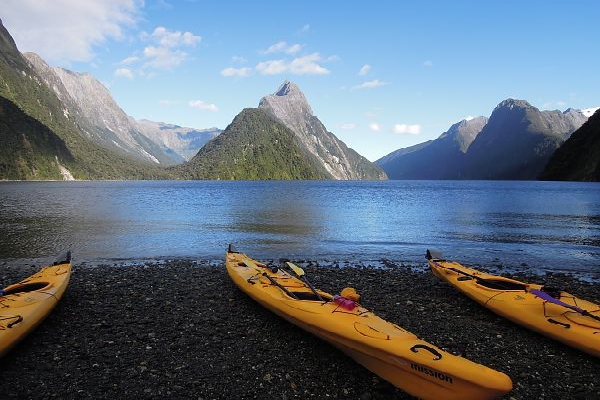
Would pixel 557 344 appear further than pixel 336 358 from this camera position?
Yes

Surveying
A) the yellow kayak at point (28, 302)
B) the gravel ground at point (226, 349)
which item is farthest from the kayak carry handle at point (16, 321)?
the gravel ground at point (226, 349)

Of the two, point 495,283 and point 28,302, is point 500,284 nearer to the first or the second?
point 495,283

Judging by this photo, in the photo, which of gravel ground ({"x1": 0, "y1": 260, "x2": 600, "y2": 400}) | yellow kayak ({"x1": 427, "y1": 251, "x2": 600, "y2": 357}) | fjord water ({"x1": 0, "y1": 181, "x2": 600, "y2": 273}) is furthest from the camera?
fjord water ({"x1": 0, "y1": 181, "x2": 600, "y2": 273})

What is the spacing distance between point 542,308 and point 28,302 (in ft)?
39.5

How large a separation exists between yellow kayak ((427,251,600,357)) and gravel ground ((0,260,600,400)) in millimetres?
321

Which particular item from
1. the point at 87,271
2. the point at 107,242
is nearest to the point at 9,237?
the point at 107,242

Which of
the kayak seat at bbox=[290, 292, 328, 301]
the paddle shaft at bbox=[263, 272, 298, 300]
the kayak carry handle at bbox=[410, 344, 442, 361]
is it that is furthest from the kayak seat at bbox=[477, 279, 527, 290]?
the kayak carry handle at bbox=[410, 344, 442, 361]

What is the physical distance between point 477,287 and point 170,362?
27.4 feet

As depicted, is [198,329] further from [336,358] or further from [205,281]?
[205,281]

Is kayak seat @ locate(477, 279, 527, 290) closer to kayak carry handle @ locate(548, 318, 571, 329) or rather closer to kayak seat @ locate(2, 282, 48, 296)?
kayak carry handle @ locate(548, 318, 571, 329)

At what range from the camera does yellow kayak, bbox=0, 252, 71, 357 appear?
26.7ft

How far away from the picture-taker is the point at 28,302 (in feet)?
31.7

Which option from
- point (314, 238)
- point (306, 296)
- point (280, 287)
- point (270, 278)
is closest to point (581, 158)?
point (314, 238)

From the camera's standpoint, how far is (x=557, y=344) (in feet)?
29.6
